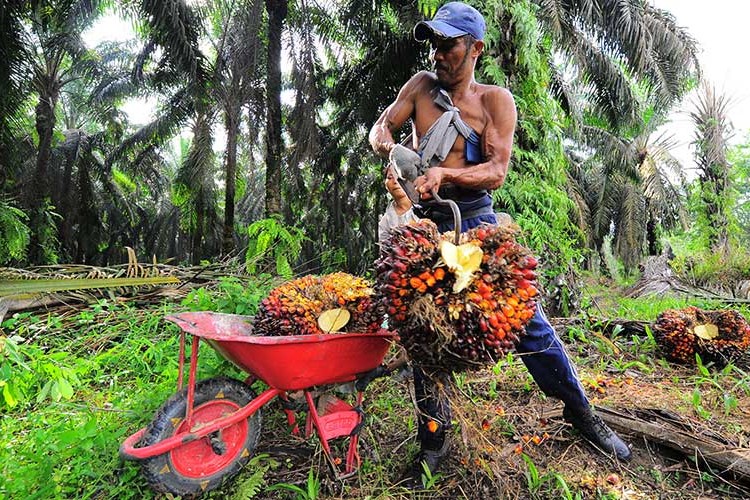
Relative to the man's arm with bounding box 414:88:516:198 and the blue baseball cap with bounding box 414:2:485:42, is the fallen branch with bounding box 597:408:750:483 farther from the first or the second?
the blue baseball cap with bounding box 414:2:485:42

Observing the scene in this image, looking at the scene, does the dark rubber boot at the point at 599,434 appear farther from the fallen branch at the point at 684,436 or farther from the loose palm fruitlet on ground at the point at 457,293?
the loose palm fruitlet on ground at the point at 457,293

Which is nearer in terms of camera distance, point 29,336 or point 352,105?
point 29,336

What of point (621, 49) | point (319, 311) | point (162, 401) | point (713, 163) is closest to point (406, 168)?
point (319, 311)

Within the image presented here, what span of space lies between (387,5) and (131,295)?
574cm

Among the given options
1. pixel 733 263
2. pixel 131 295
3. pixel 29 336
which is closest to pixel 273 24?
pixel 131 295

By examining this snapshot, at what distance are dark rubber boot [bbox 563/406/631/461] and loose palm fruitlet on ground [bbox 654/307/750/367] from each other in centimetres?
168

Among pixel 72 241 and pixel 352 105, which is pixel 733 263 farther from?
pixel 72 241

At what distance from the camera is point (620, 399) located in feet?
9.13

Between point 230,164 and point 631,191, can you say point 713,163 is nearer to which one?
point 631,191

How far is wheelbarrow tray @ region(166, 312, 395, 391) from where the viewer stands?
1678mm

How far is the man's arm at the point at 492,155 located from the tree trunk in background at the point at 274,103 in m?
5.60

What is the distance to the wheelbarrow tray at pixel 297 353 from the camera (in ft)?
5.50

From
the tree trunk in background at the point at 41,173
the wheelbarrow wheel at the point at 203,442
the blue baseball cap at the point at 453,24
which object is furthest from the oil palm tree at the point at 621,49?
the tree trunk in background at the point at 41,173

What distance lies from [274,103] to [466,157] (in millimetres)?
5883
